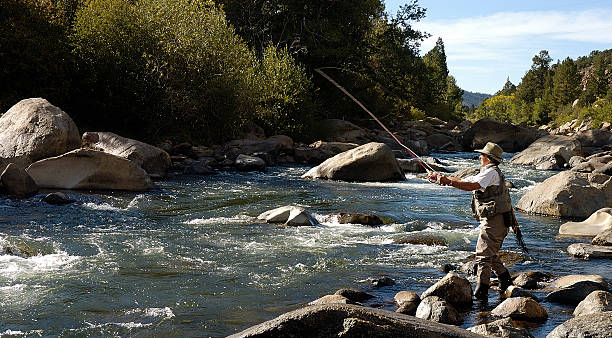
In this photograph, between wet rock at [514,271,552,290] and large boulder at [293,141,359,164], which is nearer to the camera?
wet rock at [514,271,552,290]

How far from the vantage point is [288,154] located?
24406mm

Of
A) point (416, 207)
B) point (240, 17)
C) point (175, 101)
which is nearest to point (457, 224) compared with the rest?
point (416, 207)

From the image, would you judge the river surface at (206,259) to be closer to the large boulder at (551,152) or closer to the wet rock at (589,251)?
the wet rock at (589,251)

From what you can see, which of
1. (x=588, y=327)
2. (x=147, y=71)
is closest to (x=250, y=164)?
(x=147, y=71)

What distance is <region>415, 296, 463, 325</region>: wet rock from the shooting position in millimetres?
6152

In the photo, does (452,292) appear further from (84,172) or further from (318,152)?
(318,152)

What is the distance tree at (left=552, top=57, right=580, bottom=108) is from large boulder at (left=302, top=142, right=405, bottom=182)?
2832 inches

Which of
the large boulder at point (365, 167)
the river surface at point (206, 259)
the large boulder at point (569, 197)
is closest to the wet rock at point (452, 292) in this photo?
the river surface at point (206, 259)

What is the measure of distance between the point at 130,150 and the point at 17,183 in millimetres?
4442

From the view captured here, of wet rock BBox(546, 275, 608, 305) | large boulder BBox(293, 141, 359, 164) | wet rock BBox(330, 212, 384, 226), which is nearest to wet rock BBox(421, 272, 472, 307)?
wet rock BBox(546, 275, 608, 305)

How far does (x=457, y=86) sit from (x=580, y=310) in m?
98.3

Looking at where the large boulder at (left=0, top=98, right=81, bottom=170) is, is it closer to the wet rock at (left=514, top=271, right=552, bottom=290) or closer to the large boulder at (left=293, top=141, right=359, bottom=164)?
the large boulder at (left=293, top=141, right=359, bottom=164)

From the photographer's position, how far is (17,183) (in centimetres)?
1353

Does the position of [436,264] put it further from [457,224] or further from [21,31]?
[21,31]
